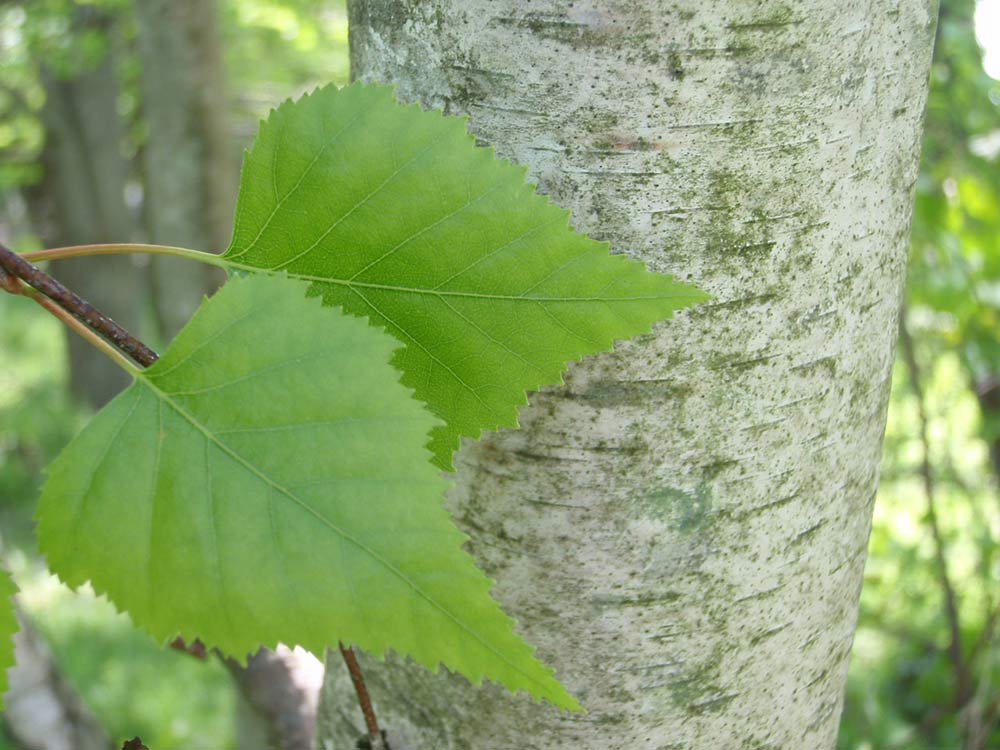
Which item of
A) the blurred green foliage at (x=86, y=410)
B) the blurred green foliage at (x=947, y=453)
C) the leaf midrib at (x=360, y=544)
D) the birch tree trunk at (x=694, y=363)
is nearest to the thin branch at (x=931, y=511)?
the blurred green foliage at (x=947, y=453)

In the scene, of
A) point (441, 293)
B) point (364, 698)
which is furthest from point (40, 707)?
point (441, 293)

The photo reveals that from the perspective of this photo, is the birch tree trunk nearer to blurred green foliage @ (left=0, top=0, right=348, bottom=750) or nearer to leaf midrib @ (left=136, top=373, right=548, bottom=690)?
leaf midrib @ (left=136, top=373, right=548, bottom=690)

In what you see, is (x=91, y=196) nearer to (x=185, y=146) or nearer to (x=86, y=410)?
(x=86, y=410)

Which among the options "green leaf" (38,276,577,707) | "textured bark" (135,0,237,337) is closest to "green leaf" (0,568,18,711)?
"green leaf" (38,276,577,707)

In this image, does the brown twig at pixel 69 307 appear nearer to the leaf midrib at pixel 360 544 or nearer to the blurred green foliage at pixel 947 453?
the leaf midrib at pixel 360 544

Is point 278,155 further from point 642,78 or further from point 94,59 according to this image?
point 94,59

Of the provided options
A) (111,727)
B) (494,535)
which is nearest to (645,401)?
(494,535)

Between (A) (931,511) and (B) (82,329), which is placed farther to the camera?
(A) (931,511)
